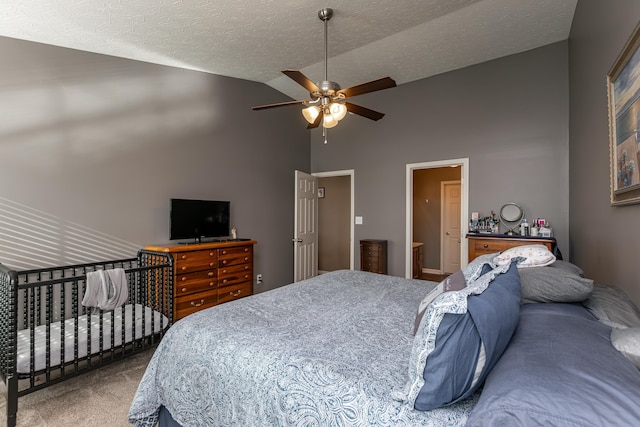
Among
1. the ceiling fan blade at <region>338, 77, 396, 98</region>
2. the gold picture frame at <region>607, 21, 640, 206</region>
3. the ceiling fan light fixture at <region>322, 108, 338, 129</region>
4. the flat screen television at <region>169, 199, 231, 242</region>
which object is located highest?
the ceiling fan blade at <region>338, 77, 396, 98</region>

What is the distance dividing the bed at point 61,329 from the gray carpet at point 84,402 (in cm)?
11

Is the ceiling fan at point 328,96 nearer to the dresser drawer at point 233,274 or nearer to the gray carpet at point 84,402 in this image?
the dresser drawer at point 233,274

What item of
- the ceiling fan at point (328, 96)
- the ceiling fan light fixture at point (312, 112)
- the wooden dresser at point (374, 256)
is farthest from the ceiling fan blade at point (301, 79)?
the wooden dresser at point (374, 256)

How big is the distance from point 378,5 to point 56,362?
12.3ft

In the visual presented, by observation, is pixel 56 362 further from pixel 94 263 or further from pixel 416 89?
pixel 416 89

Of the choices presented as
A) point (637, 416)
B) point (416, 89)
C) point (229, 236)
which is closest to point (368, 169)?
point (416, 89)

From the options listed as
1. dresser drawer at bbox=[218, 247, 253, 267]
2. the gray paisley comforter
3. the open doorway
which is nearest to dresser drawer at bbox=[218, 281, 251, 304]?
dresser drawer at bbox=[218, 247, 253, 267]

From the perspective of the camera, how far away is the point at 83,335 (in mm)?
2248

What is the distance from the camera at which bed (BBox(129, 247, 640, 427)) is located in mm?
835

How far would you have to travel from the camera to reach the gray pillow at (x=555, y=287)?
142 cm

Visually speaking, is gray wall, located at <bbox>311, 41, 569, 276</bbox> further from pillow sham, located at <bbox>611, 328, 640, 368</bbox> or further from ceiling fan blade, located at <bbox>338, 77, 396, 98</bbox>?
Result: pillow sham, located at <bbox>611, 328, 640, 368</bbox>

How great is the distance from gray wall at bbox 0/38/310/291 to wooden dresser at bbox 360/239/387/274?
1.56 meters

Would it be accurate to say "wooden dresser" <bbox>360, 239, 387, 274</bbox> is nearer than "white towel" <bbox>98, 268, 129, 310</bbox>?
No

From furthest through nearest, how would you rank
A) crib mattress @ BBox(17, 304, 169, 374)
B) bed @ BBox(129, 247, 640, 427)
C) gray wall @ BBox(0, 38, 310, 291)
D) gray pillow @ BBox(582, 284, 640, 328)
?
gray wall @ BBox(0, 38, 310, 291), crib mattress @ BBox(17, 304, 169, 374), gray pillow @ BBox(582, 284, 640, 328), bed @ BBox(129, 247, 640, 427)
